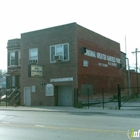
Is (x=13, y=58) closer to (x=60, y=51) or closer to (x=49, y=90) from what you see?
(x=49, y=90)

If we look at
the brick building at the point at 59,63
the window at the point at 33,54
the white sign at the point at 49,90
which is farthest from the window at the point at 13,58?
the white sign at the point at 49,90

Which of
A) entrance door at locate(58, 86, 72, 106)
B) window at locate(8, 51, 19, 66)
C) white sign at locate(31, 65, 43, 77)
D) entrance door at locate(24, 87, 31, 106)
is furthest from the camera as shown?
window at locate(8, 51, 19, 66)

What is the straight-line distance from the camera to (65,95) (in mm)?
26672

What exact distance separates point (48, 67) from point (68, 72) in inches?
103

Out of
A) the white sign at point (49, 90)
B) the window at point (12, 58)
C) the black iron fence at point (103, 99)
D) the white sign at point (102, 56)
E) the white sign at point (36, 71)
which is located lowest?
the black iron fence at point (103, 99)

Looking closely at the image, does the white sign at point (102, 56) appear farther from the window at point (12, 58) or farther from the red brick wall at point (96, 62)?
the window at point (12, 58)

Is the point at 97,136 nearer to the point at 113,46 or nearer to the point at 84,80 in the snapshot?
the point at 84,80

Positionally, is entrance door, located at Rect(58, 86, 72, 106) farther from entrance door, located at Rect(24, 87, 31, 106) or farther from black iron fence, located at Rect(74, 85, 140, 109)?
entrance door, located at Rect(24, 87, 31, 106)

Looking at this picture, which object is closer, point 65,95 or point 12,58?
point 65,95

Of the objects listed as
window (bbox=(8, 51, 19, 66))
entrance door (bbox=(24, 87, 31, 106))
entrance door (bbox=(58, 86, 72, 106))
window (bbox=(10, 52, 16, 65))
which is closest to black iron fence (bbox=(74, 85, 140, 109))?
entrance door (bbox=(58, 86, 72, 106))

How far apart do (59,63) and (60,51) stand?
1272 millimetres

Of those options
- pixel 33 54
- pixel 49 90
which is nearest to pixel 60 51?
pixel 33 54

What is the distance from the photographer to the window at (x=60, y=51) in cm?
2608

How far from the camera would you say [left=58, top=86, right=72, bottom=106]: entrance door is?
26391 mm
